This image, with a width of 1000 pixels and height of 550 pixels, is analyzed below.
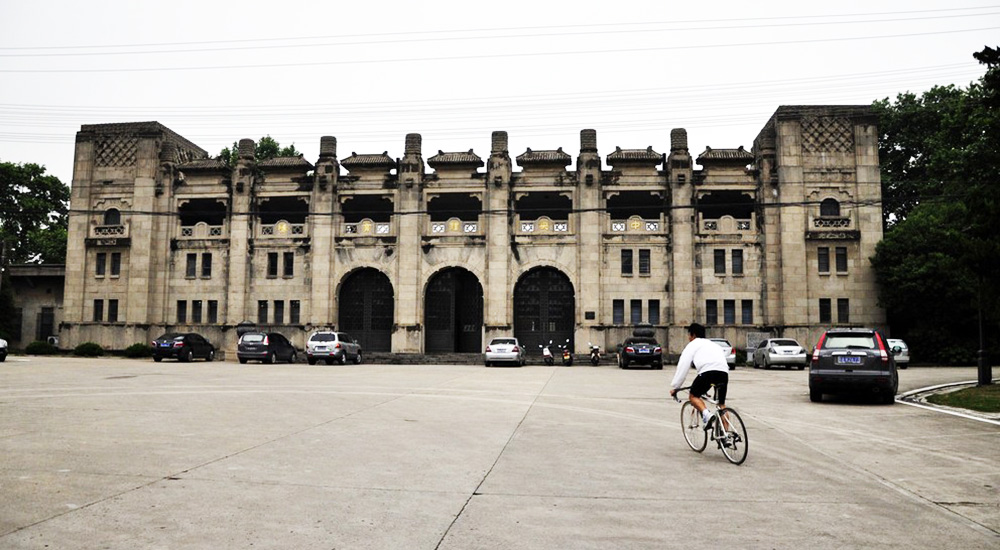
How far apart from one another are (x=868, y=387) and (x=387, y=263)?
31.8 metres

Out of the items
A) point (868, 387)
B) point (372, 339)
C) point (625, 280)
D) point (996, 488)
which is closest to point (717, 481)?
point (996, 488)

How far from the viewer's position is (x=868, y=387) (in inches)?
611

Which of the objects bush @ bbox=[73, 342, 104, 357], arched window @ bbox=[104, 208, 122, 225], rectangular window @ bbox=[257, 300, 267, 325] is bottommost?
bush @ bbox=[73, 342, 104, 357]

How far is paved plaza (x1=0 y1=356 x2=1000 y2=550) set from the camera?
524 cm

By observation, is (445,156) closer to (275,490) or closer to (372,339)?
(372,339)

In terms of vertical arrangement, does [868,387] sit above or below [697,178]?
below

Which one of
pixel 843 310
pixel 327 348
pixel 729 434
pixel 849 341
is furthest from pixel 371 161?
pixel 729 434

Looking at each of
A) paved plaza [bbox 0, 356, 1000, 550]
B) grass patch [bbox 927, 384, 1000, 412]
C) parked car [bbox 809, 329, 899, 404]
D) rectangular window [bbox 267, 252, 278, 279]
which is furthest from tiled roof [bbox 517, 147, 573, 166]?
paved plaza [bbox 0, 356, 1000, 550]

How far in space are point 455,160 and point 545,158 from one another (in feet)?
18.2

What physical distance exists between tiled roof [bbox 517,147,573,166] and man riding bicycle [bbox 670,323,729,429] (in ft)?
112

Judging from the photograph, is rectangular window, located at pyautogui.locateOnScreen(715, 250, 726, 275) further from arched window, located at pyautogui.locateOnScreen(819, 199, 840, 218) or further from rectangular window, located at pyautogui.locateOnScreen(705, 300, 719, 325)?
arched window, located at pyautogui.locateOnScreen(819, 199, 840, 218)

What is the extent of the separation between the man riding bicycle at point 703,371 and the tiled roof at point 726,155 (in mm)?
35265

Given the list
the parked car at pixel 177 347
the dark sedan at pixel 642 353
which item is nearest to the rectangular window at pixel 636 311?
the dark sedan at pixel 642 353

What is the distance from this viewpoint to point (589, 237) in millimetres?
42062
